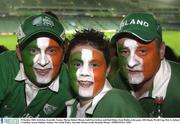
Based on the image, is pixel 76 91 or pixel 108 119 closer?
pixel 108 119

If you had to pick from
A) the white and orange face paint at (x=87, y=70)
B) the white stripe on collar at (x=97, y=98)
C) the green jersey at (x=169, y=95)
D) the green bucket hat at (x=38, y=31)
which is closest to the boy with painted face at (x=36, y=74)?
the green bucket hat at (x=38, y=31)

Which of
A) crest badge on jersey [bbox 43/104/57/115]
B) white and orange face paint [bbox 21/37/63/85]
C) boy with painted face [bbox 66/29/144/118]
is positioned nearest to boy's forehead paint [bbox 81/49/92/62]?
boy with painted face [bbox 66/29/144/118]

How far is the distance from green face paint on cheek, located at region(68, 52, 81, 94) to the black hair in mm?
35

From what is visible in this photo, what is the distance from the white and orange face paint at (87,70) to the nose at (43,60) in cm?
11

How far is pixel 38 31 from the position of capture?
1.47 m

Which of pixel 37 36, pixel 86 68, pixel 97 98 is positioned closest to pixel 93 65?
pixel 86 68

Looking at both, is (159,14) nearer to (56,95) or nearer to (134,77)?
(134,77)

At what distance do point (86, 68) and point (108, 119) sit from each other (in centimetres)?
25

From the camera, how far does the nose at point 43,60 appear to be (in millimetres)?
1449

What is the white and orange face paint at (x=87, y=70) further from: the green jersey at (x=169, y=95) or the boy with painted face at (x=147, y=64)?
the green jersey at (x=169, y=95)

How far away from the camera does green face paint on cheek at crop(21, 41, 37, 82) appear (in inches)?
57.9

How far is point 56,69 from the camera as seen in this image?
4.89ft

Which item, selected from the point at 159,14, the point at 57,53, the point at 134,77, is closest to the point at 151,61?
the point at 134,77

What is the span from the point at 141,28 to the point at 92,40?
0.21m
